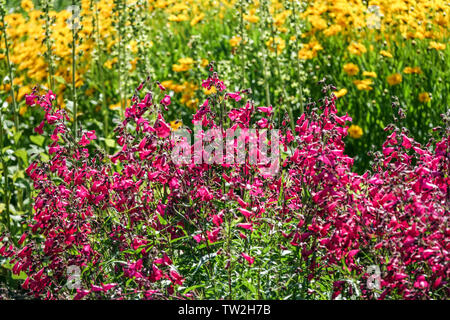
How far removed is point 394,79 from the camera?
521cm

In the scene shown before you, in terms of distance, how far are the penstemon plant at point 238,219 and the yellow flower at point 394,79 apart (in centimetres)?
215

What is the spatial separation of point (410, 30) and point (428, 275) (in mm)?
3405

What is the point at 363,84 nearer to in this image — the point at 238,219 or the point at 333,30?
the point at 333,30

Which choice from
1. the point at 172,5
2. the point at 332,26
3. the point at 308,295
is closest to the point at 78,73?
the point at 172,5

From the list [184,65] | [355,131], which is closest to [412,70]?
[355,131]

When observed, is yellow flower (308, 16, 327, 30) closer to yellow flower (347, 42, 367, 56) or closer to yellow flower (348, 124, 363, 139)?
yellow flower (347, 42, 367, 56)

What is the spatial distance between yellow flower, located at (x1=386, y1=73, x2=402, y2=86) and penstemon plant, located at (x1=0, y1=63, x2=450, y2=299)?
215 centimetres

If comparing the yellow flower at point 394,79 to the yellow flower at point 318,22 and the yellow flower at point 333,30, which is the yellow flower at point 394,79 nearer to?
the yellow flower at point 333,30

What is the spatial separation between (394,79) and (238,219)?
9.39 feet

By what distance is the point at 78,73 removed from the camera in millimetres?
6137

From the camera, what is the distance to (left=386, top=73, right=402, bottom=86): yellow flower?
519cm

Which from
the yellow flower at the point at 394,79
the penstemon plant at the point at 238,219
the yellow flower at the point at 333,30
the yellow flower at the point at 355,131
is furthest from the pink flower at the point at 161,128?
the yellow flower at the point at 333,30

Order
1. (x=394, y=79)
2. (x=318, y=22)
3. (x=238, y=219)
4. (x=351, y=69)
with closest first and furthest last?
1. (x=238, y=219)
2. (x=394, y=79)
3. (x=351, y=69)
4. (x=318, y=22)
